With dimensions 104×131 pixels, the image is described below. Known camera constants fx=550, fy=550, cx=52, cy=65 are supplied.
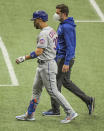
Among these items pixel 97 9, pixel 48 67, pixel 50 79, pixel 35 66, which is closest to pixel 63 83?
pixel 50 79

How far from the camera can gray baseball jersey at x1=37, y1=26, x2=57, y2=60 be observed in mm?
10438

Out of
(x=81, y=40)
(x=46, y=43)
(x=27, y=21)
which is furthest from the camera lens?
(x=27, y=21)

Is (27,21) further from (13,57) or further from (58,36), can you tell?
(58,36)

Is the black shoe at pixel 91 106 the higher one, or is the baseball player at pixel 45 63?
the baseball player at pixel 45 63

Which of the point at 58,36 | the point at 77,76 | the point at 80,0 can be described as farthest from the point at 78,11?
the point at 58,36

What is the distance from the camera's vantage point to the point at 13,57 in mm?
15328

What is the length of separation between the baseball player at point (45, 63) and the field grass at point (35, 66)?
27 centimetres

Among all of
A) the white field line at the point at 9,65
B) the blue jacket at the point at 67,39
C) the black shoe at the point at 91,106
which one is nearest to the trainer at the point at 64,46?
the blue jacket at the point at 67,39

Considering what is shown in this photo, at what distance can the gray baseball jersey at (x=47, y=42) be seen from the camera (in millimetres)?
10438

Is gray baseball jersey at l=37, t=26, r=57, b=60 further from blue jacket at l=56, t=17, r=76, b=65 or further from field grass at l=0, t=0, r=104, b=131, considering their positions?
field grass at l=0, t=0, r=104, b=131

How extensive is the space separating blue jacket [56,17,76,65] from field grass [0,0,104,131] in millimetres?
1353

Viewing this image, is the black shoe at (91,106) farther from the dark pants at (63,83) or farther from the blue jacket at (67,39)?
the blue jacket at (67,39)

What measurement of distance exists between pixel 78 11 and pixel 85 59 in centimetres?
353

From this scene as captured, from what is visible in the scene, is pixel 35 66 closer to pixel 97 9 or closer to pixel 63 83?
pixel 63 83
